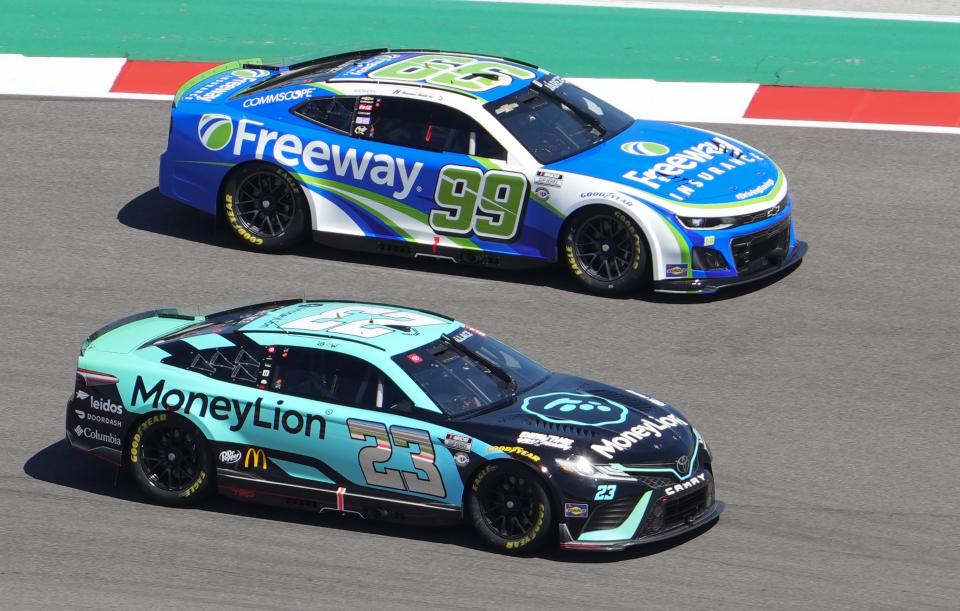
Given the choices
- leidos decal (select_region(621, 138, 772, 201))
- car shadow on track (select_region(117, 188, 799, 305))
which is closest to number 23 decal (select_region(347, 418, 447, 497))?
car shadow on track (select_region(117, 188, 799, 305))

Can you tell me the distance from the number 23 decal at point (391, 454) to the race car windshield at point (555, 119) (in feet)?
14.4

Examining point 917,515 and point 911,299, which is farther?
point 911,299

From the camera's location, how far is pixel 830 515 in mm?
9727

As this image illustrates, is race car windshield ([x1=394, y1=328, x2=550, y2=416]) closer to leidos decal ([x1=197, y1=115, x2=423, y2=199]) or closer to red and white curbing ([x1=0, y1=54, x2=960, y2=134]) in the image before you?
leidos decal ([x1=197, y1=115, x2=423, y2=199])

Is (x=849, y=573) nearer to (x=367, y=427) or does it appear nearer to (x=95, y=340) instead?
(x=367, y=427)

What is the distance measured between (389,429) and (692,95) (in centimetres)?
859

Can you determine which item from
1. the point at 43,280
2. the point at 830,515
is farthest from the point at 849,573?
the point at 43,280

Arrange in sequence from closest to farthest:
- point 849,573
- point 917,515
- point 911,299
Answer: point 849,573
point 917,515
point 911,299

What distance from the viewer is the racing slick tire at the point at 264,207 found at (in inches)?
544

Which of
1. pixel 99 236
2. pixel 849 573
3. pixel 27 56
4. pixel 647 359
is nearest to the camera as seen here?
pixel 849 573

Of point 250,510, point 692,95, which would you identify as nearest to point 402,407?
point 250,510

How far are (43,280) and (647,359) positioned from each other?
5.26 metres

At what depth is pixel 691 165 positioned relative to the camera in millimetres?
13266

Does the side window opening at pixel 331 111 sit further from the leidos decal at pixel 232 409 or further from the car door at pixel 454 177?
the leidos decal at pixel 232 409
